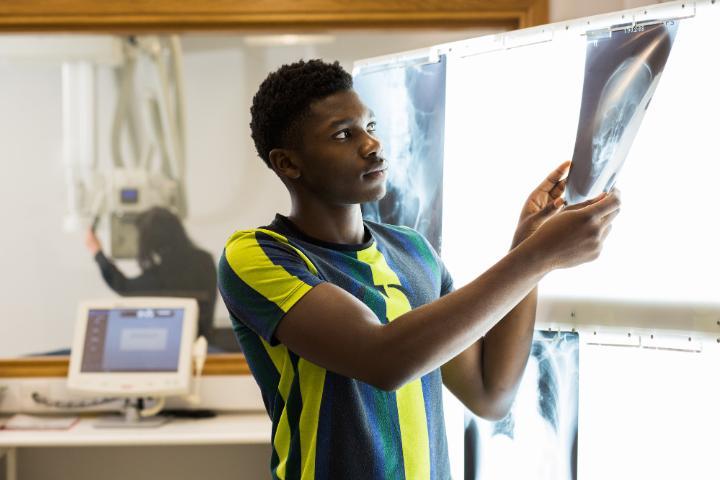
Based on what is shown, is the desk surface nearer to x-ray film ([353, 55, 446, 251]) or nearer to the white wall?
x-ray film ([353, 55, 446, 251])

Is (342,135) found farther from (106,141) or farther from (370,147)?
(106,141)

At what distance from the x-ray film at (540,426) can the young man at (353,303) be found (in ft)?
0.70

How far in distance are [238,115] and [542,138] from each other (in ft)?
10.4

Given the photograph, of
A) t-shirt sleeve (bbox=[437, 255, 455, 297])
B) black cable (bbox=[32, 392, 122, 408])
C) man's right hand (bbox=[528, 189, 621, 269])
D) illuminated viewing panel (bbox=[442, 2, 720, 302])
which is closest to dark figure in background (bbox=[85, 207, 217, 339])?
black cable (bbox=[32, 392, 122, 408])

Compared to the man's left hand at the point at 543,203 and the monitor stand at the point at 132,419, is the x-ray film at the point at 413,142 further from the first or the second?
the monitor stand at the point at 132,419

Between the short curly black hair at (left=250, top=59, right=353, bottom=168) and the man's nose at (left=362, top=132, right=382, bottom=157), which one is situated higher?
the short curly black hair at (left=250, top=59, right=353, bottom=168)

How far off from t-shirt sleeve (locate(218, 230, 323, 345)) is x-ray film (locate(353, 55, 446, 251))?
62cm

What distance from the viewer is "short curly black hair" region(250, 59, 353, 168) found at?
1.29 meters

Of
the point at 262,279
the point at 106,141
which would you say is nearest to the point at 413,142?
the point at 262,279

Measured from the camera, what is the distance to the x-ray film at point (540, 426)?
5.21ft

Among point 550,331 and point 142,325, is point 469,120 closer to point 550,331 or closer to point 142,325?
point 550,331

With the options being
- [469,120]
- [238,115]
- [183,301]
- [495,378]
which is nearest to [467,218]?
[469,120]

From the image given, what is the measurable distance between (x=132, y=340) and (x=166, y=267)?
1044 mm

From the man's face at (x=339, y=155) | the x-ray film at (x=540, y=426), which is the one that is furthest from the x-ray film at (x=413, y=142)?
the man's face at (x=339, y=155)
